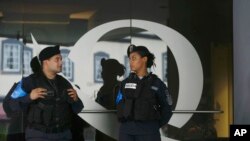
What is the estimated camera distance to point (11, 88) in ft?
22.2

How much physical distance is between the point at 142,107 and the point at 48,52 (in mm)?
1384

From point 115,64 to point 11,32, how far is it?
4.54 ft

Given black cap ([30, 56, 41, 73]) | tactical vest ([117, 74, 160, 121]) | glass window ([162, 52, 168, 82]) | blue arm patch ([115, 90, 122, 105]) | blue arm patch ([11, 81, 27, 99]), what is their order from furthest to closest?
glass window ([162, 52, 168, 82]) → black cap ([30, 56, 41, 73]) → blue arm patch ([115, 90, 122, 105]) → blue arm patch ([11, 81, 27, 99]) → tactical vest ([117, 74, 160, 121])

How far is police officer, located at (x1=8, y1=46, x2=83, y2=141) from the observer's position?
6.17 m

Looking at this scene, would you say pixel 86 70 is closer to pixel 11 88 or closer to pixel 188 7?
pixel 11 88

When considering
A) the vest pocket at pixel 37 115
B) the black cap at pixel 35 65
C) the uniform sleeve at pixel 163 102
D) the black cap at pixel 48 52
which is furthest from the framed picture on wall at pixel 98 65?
the vest pocket at pixel 37 115

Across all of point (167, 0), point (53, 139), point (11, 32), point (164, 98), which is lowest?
point (53, 139)

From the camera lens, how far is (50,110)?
6.20 m

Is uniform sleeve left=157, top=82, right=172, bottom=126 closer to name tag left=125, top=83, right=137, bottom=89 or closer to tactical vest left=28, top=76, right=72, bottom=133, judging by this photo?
name tag left=125, top=83, right=137, bottom=89

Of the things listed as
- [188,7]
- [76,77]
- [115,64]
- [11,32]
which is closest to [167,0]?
[188,7]

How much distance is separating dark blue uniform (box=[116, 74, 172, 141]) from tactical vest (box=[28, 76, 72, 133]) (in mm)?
676

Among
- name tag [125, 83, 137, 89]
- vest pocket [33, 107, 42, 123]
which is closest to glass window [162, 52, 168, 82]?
name tag [125, 83, 137, 89]

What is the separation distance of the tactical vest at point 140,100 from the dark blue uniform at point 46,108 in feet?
2.08

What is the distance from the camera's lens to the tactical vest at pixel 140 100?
628 centimetres
